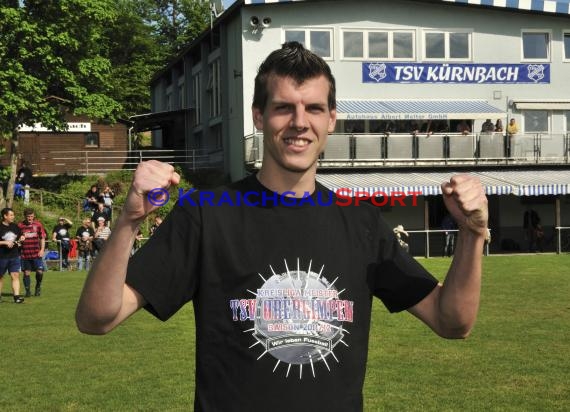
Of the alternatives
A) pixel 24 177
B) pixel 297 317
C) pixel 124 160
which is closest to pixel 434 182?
pixel 24 177

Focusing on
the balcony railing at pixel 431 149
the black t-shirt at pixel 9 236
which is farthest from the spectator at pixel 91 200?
the black t-shirt at pixel 9 236

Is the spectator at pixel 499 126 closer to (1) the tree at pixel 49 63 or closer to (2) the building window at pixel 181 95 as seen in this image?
(1) the tree at pixel 49 63

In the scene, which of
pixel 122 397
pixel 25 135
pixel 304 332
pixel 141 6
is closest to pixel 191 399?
pixel 122 397

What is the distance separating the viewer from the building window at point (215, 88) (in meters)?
40.5

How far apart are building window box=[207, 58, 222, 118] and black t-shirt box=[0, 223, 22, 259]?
2451 cm

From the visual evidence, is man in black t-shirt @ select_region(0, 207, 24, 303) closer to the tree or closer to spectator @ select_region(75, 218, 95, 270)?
spectator @ select_region(75, 218, 95, 270)

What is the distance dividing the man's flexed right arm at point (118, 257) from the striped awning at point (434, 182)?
26.5 m

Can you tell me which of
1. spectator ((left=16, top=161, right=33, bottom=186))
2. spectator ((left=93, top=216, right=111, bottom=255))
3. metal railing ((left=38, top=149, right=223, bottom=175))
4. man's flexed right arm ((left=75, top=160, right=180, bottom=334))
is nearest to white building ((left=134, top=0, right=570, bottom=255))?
metal railing ((left=38, top=149, right=223, bottom=175))

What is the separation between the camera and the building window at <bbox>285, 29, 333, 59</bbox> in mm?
35188

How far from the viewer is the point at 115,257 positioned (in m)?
2.54

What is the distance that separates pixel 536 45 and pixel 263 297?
123 feet

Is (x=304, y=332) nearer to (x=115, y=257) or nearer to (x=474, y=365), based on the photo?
(x=115, y=257)

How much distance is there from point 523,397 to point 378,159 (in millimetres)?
25581

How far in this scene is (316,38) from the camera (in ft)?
116
